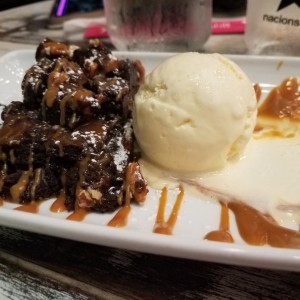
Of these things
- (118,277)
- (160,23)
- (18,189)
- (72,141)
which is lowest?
(118,277)

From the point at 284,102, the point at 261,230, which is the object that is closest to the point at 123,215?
the point at 261,230

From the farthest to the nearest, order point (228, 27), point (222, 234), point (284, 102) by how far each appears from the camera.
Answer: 1. point (228, 27)
2. point (284, 102)
3. point (222, 234)

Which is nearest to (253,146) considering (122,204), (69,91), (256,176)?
(256,176)

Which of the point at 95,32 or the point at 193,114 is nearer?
the point at 193,114

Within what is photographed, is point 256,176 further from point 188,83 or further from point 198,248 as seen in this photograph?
point 198,248

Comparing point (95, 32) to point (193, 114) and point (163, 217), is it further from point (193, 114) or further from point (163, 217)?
point (163, 217)

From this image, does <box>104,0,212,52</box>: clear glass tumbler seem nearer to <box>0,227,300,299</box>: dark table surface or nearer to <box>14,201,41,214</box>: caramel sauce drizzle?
<box>14,201,41,214</box>: caramel sauce drizzle

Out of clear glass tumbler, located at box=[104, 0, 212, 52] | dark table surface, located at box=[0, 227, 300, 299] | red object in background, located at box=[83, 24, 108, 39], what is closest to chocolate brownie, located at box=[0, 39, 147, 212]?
dark table surface, located at box=[0, 227, 300, 299]
